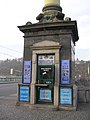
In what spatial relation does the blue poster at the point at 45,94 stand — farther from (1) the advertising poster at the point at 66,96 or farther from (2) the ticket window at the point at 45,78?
(1) the advertising poster at the point at 66,96

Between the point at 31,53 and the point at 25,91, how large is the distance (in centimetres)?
206

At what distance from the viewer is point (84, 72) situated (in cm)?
7531

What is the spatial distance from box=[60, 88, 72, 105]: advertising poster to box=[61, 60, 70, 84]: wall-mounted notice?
0.42 meters

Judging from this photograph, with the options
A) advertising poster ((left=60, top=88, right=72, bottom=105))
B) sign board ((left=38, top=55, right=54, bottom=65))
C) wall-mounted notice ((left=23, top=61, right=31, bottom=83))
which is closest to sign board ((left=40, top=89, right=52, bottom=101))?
advertising poster ((left=60, top=88, right=72, bottom=105))

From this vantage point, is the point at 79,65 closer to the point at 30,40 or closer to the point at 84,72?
the point at 84,72

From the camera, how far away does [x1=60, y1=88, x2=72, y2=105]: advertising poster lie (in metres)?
10.1

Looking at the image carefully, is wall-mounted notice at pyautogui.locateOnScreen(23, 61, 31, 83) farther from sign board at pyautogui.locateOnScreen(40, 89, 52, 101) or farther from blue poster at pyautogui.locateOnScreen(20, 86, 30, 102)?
sign board at pyautogui.locateOnScreen(40, 89, 52, 101)

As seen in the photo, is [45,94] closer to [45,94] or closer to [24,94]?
[45,94]

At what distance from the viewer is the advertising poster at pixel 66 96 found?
10.1 metres

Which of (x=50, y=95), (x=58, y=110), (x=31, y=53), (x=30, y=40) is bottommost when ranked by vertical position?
(x=58, y=110)

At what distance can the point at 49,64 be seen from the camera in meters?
11.0

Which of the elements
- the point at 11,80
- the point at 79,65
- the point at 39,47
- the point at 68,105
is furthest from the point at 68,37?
the point at 79,65

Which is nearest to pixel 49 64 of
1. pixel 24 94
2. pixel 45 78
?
pixel 45 78

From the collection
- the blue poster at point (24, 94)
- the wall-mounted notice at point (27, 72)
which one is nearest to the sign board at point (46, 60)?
the wall-mounted notice at point (27, 72)
